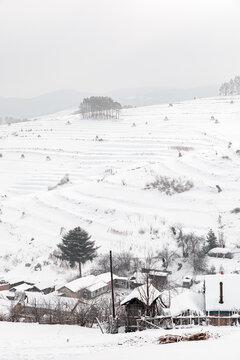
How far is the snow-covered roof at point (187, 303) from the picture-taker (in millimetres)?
18297

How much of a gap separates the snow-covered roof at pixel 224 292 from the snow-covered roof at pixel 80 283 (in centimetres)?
1182

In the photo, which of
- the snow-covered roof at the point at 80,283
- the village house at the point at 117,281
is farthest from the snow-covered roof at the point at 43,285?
the village house at the point at 117,281

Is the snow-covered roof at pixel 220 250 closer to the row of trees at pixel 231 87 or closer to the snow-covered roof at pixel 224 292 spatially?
the snow-covered roof at pixel 224 292

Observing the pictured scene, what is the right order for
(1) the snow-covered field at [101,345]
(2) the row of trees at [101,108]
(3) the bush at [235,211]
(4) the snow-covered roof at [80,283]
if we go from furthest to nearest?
(2) the row of trees at [101,108] < (3) the bush at [235,211] < (4) the snow-covered roof at [80,283] < (1) the snow-covered field at [101,345]

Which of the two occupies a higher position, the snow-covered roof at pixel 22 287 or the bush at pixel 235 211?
the bush at pixel 235 211

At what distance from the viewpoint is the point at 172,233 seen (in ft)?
109

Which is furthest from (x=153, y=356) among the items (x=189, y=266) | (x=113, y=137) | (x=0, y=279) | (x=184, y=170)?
(x=113, y=137)

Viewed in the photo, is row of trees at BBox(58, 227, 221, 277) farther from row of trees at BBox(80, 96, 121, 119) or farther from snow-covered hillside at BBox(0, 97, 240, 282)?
row of trees at BBox(80, 96, 121, 119)

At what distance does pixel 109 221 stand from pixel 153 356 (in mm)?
28945

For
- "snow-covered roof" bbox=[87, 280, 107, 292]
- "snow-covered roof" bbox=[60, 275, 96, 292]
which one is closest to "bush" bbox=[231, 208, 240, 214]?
"snow-covered roof" bbox=[87, 280, 107, 292]

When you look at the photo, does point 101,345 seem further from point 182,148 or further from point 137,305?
point 182,148

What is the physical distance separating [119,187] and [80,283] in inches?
647

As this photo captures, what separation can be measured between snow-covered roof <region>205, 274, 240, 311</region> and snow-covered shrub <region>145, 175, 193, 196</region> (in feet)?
67.4

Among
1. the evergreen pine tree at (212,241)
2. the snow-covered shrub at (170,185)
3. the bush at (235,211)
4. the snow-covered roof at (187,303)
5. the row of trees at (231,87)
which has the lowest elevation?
the snow-covered roof at (187,303)
